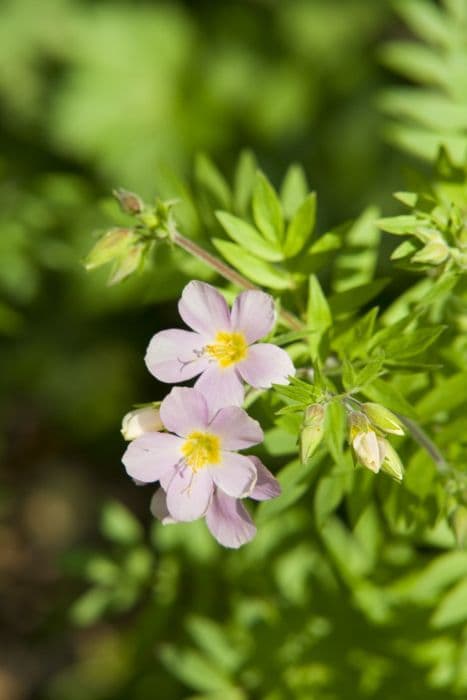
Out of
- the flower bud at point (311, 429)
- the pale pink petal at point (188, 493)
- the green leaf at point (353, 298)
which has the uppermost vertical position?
the green leaf at point (353, 298)

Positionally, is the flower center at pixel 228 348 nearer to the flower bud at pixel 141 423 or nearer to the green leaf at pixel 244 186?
the flower bud at pixel 141 423

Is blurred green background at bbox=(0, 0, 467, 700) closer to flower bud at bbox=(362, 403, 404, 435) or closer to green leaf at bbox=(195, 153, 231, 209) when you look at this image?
green leaf at bbox=(195, 153, 231, 209)

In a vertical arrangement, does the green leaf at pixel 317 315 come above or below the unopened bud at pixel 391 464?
above

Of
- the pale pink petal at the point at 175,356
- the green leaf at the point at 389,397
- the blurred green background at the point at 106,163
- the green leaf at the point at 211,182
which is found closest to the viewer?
the pale pink petal at the point at 175,356

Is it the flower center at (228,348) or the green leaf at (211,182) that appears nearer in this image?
the flower center at (228,348)

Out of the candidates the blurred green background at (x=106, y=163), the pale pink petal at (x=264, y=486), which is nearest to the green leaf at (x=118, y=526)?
the blurred green background at (x=106, y=163)

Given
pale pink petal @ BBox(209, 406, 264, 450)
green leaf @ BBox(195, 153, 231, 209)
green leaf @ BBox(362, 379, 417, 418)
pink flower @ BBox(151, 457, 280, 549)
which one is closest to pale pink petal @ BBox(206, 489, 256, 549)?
pink flower @ BBox(151, 457, 280, 549)

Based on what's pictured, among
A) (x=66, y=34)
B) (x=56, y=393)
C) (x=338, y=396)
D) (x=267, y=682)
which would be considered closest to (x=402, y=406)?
(x=338, y=396)
